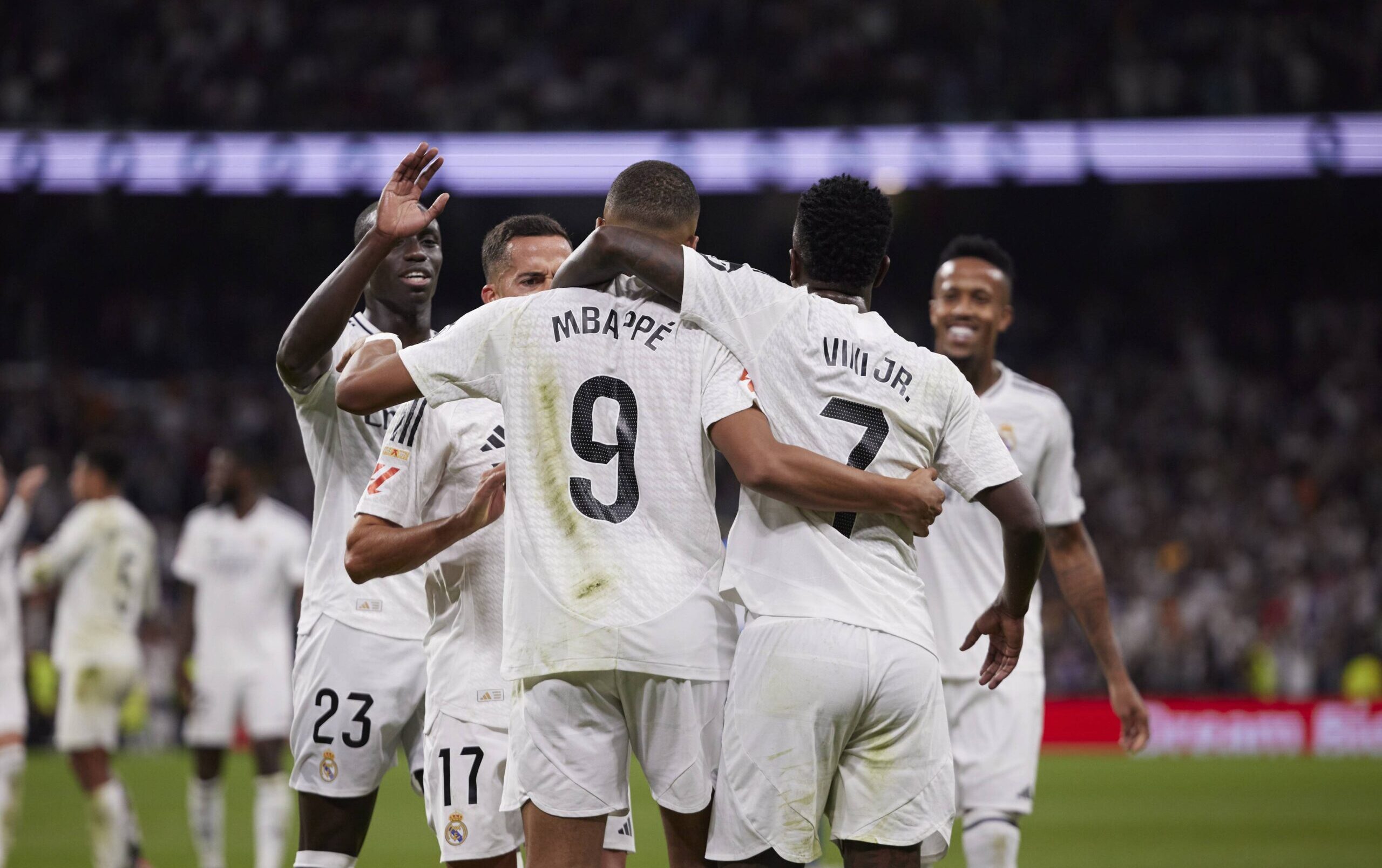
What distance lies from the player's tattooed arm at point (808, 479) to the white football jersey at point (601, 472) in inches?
3.3

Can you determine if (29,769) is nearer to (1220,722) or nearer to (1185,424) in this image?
(1220,722)

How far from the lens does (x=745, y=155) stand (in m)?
20.7

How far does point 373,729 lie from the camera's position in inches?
183

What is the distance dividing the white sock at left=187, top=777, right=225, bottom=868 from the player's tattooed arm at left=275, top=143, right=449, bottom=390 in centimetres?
510

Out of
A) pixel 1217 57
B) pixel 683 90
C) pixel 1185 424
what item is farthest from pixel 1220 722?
pixel 683 90

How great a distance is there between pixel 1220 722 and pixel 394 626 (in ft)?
52.3

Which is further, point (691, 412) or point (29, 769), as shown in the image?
point (29, 769)

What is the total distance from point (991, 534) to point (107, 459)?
6.02 meters

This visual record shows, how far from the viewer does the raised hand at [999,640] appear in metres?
4.12

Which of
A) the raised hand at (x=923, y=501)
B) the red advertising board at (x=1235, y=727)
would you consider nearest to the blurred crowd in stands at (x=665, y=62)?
the red advertising board at (x=1235, y=727)

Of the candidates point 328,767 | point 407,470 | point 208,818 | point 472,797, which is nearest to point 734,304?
point 407,470

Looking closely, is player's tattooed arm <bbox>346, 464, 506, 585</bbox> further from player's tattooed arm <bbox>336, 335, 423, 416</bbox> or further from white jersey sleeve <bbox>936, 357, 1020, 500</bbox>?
white jersey sleeve <bbox>936, 357, 1020, 500</bbox>

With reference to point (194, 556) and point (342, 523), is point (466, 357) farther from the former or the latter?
point (194, 556)

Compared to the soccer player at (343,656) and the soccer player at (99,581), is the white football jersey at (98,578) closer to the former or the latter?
the soccer player at (99,581)
